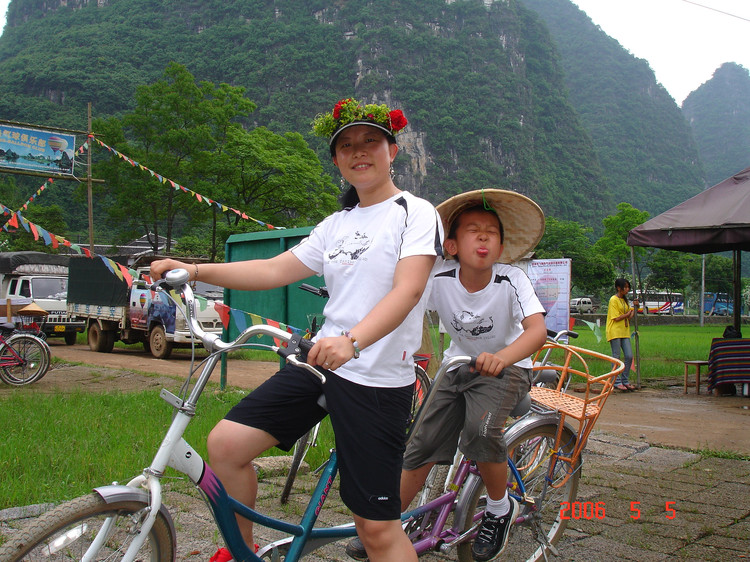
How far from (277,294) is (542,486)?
3.81 meters

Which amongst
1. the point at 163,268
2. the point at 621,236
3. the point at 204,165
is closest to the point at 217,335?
A: the point at 163,268

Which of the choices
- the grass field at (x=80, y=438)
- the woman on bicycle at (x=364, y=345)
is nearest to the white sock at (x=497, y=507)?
the woman on bicycle at (x=364, y=345)

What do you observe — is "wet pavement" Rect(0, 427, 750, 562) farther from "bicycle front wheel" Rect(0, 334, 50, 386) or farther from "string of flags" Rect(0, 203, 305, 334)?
"bicycle front wheel" Rect(0, 334, 50, 386)

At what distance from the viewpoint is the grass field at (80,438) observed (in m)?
3.94

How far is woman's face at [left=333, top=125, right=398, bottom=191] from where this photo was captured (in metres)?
2.28

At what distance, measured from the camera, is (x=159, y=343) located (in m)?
14.1

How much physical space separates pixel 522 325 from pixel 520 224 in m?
0.50

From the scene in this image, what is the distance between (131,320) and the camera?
49.7ft

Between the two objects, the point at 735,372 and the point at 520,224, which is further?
the point at 735,372

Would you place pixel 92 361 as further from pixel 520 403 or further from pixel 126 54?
pixel 126 54

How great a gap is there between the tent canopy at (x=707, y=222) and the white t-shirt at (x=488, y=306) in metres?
6.98

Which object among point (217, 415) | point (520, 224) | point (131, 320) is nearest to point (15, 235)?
point (131, 320)

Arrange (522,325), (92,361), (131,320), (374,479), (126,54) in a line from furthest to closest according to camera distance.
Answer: (126,54), (131,320), (92,361), (522,325), (374,479)
